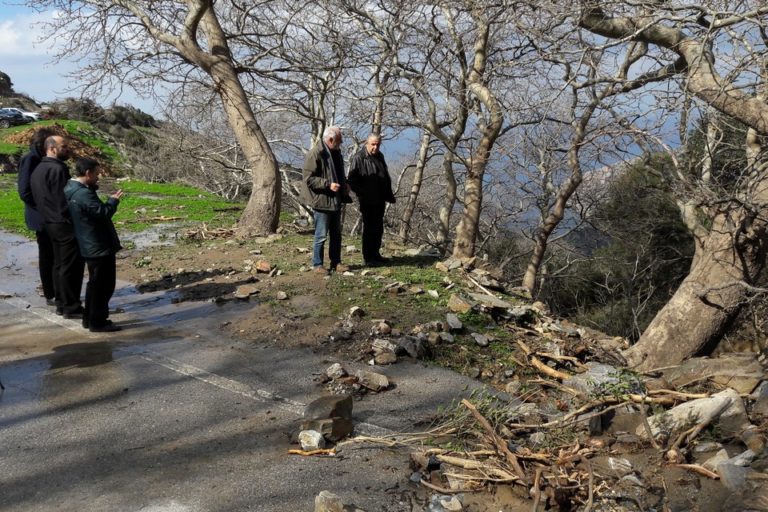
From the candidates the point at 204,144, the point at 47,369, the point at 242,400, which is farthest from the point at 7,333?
the point at 204,144

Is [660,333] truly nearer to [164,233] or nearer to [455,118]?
[455,118]

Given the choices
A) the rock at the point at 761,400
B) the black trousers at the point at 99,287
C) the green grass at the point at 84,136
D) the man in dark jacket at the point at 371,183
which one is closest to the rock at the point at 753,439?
the rock at the point at 761,400

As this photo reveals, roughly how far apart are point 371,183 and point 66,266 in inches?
153

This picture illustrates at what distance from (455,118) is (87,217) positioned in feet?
29.3

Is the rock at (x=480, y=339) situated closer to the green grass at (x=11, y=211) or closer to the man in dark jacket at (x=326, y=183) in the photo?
the man in dark jacket at (x=326, y=183)

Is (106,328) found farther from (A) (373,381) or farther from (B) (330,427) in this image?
(B) (330,427)

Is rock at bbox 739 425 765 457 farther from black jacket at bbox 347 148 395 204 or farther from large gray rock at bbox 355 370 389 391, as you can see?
black jacket at bbox 347 148 395 204

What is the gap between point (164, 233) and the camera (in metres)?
12.8

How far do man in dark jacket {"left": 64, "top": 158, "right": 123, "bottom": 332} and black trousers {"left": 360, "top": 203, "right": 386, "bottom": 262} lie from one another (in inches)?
134

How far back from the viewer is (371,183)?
8609 mm

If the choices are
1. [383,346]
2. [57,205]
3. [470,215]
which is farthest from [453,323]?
[470,215]

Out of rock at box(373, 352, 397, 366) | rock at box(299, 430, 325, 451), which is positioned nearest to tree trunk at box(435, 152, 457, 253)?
rock at box(373, 352, 397, 366)

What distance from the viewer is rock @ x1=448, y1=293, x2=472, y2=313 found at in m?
6.95

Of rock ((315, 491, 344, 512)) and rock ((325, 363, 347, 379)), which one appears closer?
rock ((315, 491, 344, 512))
